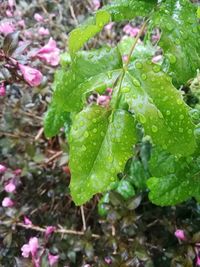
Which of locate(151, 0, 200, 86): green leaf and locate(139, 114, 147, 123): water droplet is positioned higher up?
locate(151, 0, 200, 86): green leaf

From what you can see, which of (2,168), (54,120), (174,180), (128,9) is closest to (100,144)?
(128,9)

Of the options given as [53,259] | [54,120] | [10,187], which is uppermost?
[54,120]

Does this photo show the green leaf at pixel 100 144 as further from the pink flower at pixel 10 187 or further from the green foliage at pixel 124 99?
the pink flower at pixel 10 187

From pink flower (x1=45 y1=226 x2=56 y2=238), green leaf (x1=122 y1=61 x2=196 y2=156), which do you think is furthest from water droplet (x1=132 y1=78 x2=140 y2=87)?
pink flower (x1=45 y1=226 x2=56 y2=238)

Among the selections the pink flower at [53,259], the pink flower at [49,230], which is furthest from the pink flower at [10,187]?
the pink flower at [53,259]

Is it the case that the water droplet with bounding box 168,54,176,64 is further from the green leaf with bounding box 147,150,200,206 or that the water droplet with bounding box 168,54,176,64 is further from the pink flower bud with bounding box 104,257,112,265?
the pink flower bud with bounding box 104,257,112,265

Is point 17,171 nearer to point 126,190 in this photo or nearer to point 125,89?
point 126,190
